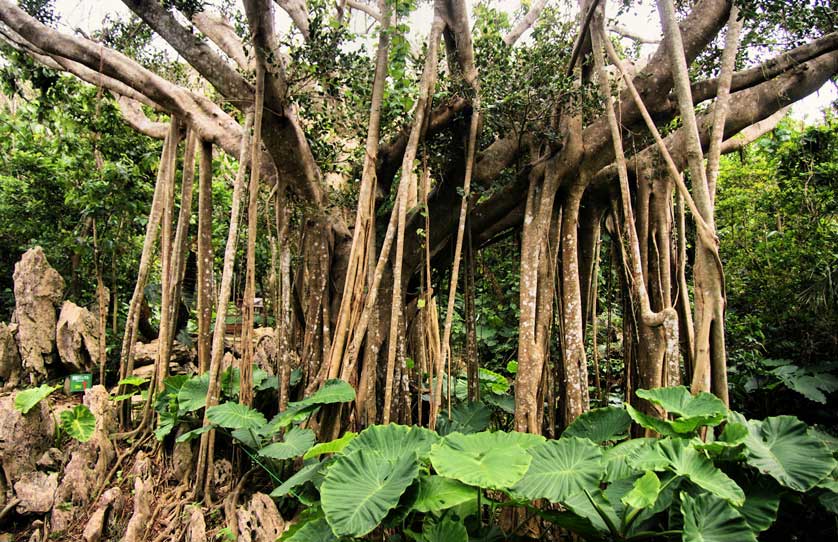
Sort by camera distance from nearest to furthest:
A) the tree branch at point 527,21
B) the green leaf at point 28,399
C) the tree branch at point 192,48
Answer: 1. the tree branch at point 192,48
2. the green leaf at point 28,399
3. the tree branch at point 527,21

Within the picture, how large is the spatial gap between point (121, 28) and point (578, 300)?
4384 millimetres

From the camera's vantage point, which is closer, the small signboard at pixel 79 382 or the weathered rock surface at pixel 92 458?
the weathered rock surface at pixel 92 458

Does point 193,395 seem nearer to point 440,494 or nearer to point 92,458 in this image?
point 92,458

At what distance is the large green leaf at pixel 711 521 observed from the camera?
6.61 feet

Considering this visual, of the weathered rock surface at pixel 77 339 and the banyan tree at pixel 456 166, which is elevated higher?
the banyan tree at pixel 456 166

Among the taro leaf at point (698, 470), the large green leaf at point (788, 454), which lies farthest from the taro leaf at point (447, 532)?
the large green leaf at point (788, 454)

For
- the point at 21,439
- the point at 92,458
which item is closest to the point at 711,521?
the point at 92,458

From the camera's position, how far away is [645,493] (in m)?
2.05

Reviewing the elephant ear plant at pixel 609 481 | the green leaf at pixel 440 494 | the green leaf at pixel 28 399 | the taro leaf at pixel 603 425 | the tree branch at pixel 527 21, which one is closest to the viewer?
the elephant ear plant at pixel 609 481

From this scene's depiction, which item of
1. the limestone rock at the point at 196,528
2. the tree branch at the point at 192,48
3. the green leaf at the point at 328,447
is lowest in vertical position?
the limestone rock at the point at 196,528

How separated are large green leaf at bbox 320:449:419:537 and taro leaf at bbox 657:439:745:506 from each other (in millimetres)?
1062

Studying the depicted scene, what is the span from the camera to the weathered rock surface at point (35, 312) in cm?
488

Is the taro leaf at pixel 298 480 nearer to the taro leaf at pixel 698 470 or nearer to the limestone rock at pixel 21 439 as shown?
the taro leaf at pixel 698 470

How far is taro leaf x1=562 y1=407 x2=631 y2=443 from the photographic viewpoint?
281cm
